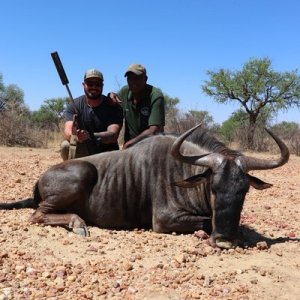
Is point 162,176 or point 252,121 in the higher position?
point 252,121

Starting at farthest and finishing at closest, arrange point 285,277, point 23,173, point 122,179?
point 23,173, point 122,179, point 285,277

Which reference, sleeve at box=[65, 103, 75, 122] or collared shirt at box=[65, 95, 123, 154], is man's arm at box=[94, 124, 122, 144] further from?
sleeve at box=[65, 103, 75, 122]

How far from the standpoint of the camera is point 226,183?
183 inches

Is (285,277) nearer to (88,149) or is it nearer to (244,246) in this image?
(244,246)

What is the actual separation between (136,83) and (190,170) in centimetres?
200

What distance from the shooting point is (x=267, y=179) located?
10.4 m

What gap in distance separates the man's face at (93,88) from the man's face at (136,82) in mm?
420

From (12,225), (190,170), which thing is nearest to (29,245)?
(12,225)

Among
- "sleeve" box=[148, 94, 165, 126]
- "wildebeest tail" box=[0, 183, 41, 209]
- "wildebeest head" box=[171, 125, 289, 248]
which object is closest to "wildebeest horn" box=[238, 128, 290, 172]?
"wildebeest head" box=[171, 125, 289, 248]

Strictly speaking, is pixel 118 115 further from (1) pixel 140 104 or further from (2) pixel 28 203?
(2) pixel 28 203

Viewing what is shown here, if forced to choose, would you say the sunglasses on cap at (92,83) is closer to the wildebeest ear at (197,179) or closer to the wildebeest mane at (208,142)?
the wildebeest mane at (208,142)

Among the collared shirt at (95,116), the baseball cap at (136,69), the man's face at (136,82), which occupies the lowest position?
the collared shirt at (95,116)

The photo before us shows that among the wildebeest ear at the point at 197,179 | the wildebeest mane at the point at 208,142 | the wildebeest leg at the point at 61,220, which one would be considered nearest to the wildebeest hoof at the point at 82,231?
the wildebeest leg at the point at 61,220

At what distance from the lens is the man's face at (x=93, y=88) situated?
6707mm
